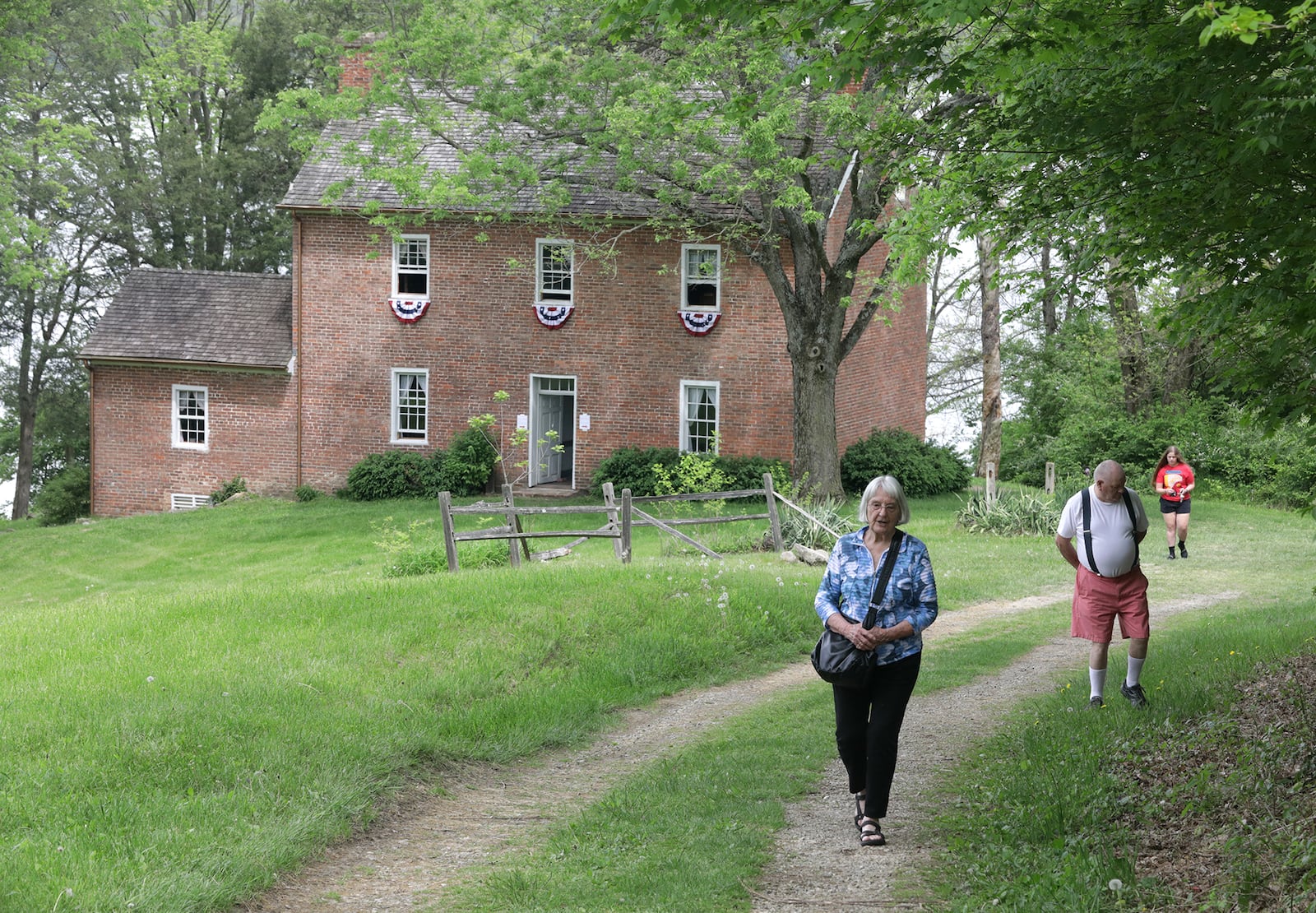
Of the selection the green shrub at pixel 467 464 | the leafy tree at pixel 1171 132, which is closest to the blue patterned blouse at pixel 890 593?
the leafy tree at pixel 1171 132

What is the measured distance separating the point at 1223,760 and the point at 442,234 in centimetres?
2559

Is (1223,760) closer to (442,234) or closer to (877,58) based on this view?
(877,58)

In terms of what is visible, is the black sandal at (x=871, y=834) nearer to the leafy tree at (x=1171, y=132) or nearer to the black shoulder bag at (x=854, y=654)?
the black shoulder bag at (x=854, y=654)

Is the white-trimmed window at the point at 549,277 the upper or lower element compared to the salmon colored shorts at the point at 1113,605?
upper

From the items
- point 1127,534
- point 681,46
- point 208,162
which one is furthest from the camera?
point 208,162

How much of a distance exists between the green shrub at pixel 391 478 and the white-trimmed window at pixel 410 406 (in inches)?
35.6

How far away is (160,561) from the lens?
24.1 meters

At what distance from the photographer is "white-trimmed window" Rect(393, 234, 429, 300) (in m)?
30.1

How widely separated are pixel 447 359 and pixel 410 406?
1592mm

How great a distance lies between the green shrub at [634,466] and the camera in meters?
27.9

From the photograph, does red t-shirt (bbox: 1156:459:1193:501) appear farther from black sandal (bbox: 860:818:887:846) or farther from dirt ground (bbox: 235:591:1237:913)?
black sandal (bbox: 860:818:887:846)

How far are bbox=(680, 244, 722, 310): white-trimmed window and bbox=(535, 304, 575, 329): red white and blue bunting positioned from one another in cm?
278

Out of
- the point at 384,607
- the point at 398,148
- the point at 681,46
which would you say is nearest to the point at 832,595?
the point at 384,607

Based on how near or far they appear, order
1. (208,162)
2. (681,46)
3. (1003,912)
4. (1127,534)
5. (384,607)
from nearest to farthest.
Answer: (1003,912) → (1127,534) → (384,607) → (681,46) → (208,162)
